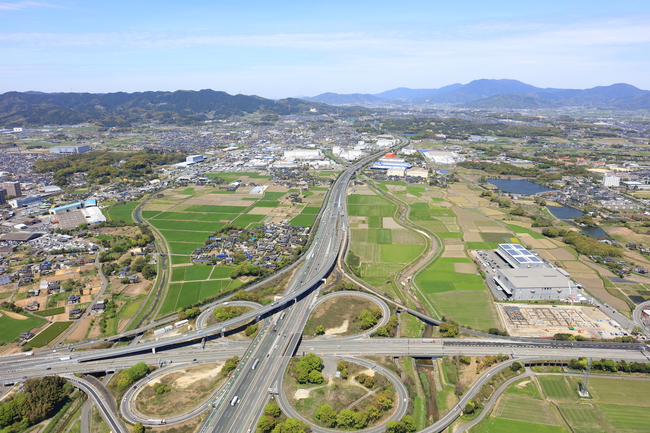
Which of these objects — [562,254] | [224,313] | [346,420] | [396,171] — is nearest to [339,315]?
[224,313]

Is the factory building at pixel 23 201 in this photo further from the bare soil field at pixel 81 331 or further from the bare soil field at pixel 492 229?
the bare soil field at pixel 492 229

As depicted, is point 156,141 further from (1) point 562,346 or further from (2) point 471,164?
(1) point 562,346

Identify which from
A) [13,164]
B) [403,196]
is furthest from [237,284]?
[13,164]

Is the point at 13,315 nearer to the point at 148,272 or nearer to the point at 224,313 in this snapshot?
the point at 148,272

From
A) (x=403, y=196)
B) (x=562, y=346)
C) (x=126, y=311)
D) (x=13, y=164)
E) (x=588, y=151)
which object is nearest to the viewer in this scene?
(x=562, y=346)

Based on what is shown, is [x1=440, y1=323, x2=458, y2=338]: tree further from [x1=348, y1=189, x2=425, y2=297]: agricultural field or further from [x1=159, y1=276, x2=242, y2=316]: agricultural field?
[x1=159, y1=276, x2=242, y2=316]: agricultural field

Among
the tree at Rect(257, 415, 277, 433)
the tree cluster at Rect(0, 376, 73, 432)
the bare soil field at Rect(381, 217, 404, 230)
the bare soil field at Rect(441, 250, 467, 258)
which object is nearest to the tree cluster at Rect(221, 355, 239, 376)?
the tree at Rect(257, 415, 277, 433)
